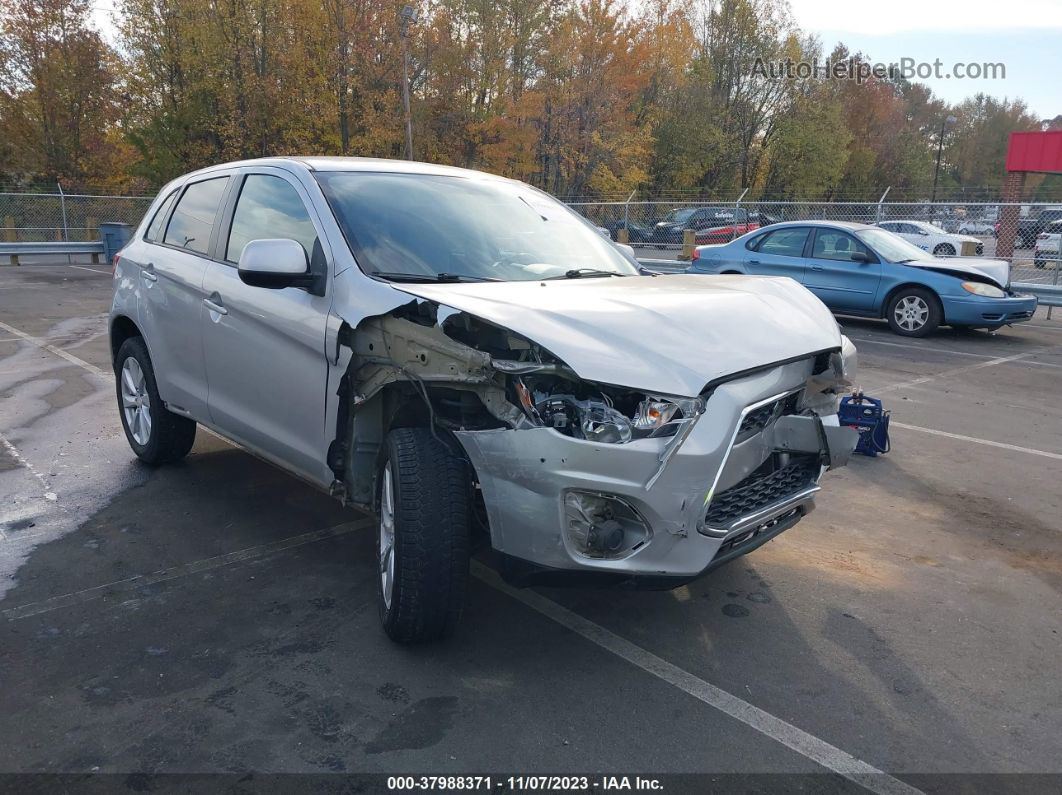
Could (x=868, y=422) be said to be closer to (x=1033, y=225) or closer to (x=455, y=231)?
(x=455, y=231)

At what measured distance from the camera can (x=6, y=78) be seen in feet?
116

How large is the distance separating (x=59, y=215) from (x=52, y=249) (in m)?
2.31

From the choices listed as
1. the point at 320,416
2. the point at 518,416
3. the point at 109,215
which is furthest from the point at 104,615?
the point at 109,215

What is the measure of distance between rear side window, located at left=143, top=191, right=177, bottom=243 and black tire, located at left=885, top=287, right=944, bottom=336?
975 cm

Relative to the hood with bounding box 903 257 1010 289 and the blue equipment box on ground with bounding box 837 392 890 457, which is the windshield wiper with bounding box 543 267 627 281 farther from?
the hood with bounding box 903 257 1010 289

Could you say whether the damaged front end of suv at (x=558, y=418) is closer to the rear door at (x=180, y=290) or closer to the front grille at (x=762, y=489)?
the front grille at (x=762, y=489)

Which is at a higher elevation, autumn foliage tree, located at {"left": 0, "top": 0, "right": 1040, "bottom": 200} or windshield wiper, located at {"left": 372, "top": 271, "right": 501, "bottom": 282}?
autumn foliage tree, located at {"left": 0, "top": 0, "right": 1040, "bottom": 200}

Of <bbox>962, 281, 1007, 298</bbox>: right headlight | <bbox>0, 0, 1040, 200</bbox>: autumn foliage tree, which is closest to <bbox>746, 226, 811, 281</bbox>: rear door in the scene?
<bbox>962, 281, 1007, 298</bbox>: right headlight

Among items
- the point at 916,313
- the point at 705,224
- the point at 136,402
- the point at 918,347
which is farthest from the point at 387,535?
the point at 705,224

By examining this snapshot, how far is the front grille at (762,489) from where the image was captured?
303cm

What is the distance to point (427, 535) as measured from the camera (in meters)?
2.96

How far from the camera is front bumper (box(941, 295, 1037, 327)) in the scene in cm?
1118

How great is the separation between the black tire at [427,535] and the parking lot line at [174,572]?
1.31 meters

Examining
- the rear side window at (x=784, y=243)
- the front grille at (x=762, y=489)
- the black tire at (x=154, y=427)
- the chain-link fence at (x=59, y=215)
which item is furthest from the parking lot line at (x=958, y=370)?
the chain-link fence at (x=59, y=215)
